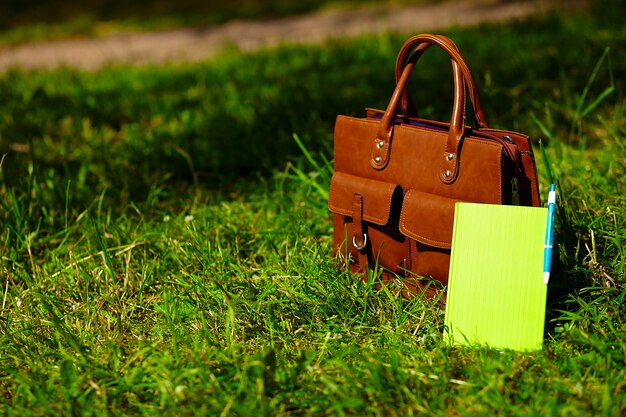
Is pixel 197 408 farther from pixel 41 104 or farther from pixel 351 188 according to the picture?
pixel 41 104

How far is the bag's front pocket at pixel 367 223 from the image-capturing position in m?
2.16

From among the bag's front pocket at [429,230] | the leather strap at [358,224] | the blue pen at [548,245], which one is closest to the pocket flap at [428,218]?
the bag's front pocket at [429,230]

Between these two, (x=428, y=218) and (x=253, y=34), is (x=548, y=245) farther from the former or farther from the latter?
(x=253, y=34)

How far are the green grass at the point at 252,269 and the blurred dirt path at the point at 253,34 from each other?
1473 millimetres

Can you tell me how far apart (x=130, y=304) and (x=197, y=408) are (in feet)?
1.94

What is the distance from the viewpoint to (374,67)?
4.41 m

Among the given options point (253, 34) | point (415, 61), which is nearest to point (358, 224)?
point (415, 61)

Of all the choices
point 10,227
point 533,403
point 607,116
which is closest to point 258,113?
point 10,227

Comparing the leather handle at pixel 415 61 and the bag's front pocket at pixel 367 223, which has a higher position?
the leather handle at pixel 415 61

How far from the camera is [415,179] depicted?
2119 millimetres

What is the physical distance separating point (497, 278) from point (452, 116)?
0.47 m

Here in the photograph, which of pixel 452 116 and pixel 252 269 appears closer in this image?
pixel 452 116

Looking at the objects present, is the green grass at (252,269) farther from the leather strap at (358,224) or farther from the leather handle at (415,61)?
the leather handle at (415,61)

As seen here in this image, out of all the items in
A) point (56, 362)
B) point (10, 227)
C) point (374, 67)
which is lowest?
point (56, 362)
